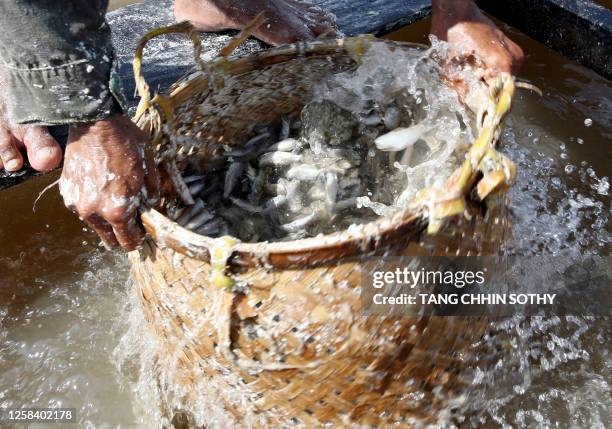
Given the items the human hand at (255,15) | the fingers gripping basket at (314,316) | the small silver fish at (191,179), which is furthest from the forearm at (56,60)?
the human hand at (255,15)

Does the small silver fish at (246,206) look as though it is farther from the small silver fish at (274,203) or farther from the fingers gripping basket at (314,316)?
the fingers gripping basket at (314,316)

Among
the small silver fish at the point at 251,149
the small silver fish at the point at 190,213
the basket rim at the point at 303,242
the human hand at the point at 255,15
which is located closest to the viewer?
the basket rim at the point at 303,242

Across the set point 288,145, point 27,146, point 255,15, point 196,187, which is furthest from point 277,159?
point 255,15

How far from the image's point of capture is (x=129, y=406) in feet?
5.33

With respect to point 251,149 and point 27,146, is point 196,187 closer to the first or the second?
point 251,149

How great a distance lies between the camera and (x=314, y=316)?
105cm

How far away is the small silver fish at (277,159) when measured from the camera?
1759 mm

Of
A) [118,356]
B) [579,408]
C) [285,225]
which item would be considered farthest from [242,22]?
[579,408]

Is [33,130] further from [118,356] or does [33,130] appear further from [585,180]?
[585,180]

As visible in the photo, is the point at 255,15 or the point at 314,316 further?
the point at 255,15

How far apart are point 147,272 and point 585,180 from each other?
1.73 metres

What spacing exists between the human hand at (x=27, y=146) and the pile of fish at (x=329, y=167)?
1.44 feet

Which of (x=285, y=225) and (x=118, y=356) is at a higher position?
(x=285, y=225)

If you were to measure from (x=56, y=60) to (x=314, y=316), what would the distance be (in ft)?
2.25
